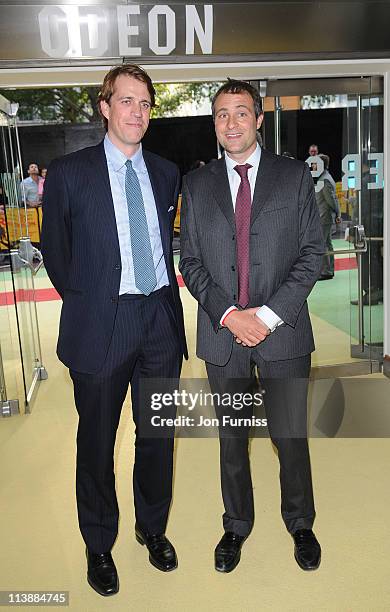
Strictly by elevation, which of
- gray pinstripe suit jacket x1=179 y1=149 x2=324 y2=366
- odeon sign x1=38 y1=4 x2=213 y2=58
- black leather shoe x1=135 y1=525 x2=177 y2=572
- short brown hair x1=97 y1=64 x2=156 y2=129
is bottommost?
black leather shoe x1=135 y1=525 x2=177 y2=572

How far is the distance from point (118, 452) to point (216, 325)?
5.45 ft

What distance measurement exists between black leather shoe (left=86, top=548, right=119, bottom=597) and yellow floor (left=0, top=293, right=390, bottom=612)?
0.12 ft

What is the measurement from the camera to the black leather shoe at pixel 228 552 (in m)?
2.59

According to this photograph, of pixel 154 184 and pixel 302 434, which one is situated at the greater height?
pixel 154 184

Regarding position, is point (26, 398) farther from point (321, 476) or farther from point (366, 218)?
point (366, 218)

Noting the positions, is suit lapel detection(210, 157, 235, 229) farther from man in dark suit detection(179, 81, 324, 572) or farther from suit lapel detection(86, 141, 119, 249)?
suit lapel detection(86, 141, 119, 249)

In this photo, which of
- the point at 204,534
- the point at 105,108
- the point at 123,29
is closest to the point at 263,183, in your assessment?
the point at 105,108

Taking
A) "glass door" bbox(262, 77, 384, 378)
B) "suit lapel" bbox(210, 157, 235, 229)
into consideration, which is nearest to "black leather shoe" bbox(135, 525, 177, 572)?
"suit lapel" bbox(210, 157, 235, 229)

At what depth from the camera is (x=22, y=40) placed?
159 inches

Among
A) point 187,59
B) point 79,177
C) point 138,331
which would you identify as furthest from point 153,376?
point 187,59

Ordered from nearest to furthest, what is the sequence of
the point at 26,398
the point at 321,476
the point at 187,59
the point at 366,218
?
1. the point at 321,476
2. the point at 187,59
3. the point at 26,398
4. the point at 366,218

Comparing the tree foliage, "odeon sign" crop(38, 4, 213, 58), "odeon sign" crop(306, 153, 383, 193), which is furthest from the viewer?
the tree foliage

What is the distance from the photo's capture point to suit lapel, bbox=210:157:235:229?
242 centimetres

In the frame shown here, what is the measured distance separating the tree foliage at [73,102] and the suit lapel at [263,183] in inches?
684
